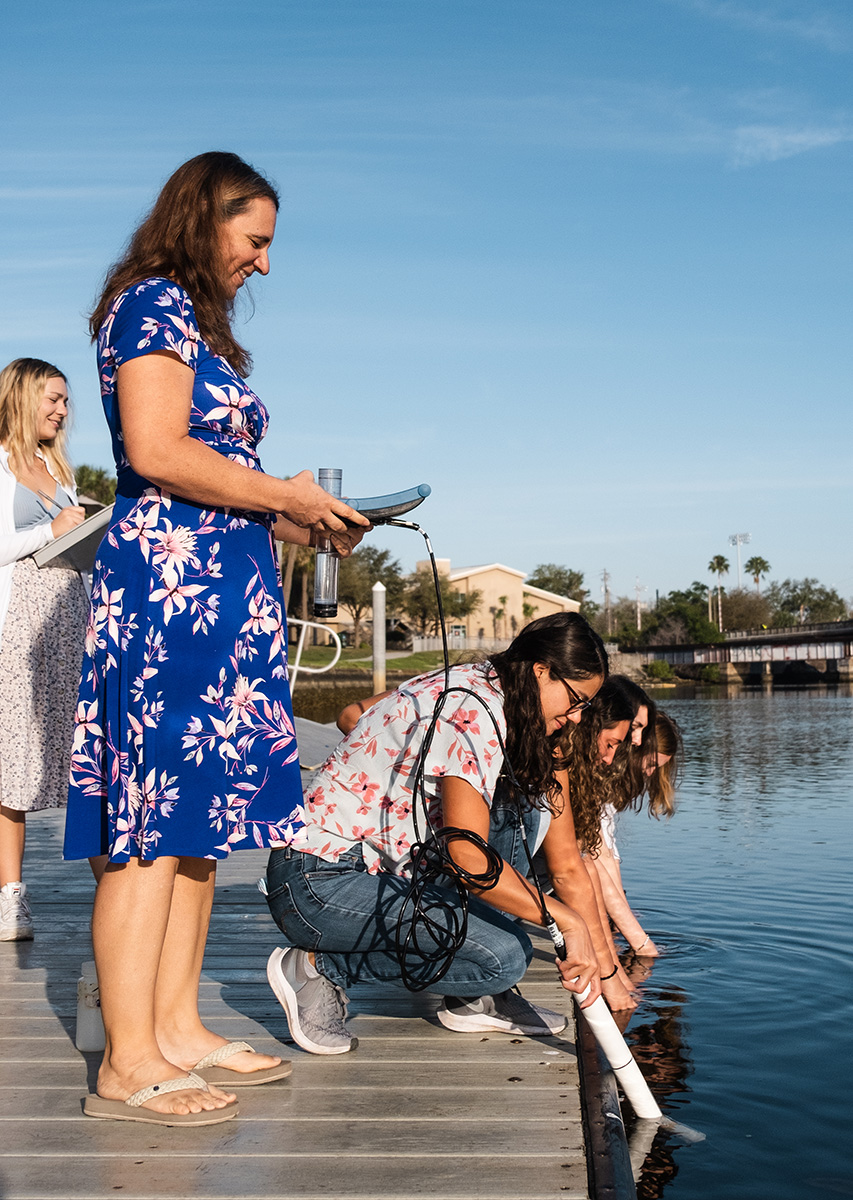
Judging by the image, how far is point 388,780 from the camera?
113 inches

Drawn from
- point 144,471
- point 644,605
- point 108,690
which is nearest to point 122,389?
point 144,471

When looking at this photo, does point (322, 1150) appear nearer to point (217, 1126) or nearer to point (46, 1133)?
point (217, 1126)

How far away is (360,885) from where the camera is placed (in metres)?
2.81

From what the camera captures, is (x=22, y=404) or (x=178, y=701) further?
(x=22, y=404)

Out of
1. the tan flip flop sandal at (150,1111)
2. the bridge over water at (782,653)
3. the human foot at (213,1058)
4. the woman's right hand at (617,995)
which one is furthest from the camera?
the bridge over water at (782,653)

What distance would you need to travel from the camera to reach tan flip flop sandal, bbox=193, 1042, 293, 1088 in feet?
8.17

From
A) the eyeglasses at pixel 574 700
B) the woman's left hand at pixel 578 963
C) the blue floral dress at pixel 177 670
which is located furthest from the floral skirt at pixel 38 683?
the woman's left hand at pixel 578 963

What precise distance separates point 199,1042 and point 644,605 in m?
133

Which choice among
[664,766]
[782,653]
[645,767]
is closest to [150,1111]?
[645,767]

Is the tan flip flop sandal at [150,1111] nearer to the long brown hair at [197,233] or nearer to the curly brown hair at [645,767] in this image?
the long brown hair at [197,233]

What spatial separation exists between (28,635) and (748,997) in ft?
10.7

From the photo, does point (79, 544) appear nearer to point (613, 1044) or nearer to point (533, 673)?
point (533, 673)

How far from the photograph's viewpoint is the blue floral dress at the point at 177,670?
224 centimetres

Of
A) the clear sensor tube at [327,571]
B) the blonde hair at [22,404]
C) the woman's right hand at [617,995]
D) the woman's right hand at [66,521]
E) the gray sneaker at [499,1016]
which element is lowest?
the woman's right hand at [617,995]
